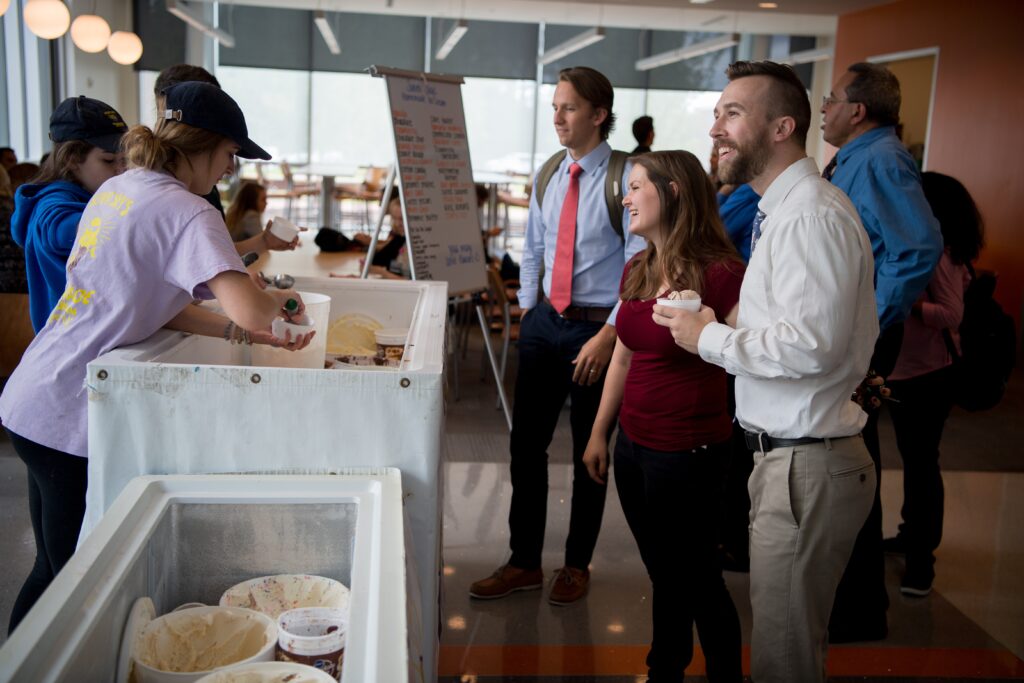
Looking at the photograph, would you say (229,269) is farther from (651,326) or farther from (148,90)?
(148,90)

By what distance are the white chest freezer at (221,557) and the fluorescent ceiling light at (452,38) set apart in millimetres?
10246

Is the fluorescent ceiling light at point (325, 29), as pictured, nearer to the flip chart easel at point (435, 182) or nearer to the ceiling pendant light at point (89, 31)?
the ceiling pendant light at point (89, 31)

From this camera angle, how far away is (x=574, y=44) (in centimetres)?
1247

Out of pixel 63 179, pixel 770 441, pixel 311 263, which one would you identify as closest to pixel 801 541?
pixel 770 441

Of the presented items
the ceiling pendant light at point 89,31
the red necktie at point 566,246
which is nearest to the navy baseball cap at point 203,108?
the red necktie at point 566,246

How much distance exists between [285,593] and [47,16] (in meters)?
6.26

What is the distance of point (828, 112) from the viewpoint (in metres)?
2.79

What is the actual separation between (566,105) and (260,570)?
6.09 ft

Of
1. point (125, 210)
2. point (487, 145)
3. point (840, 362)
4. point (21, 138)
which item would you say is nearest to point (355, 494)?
point (125, 210)

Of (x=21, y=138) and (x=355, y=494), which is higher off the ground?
(x=21, y=138)

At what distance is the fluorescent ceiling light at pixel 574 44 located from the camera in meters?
11.3

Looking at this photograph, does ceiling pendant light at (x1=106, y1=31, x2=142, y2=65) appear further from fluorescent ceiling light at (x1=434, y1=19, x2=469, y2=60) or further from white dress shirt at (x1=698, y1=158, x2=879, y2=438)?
white dress shirt at (x1=698, y1=158, x2=879, y2=438)

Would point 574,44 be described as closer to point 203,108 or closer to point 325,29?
point 325,29

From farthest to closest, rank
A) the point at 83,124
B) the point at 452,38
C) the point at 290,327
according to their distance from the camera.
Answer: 1. the point at 452,38
2. the point at 83,124
3. the point at 290,327
